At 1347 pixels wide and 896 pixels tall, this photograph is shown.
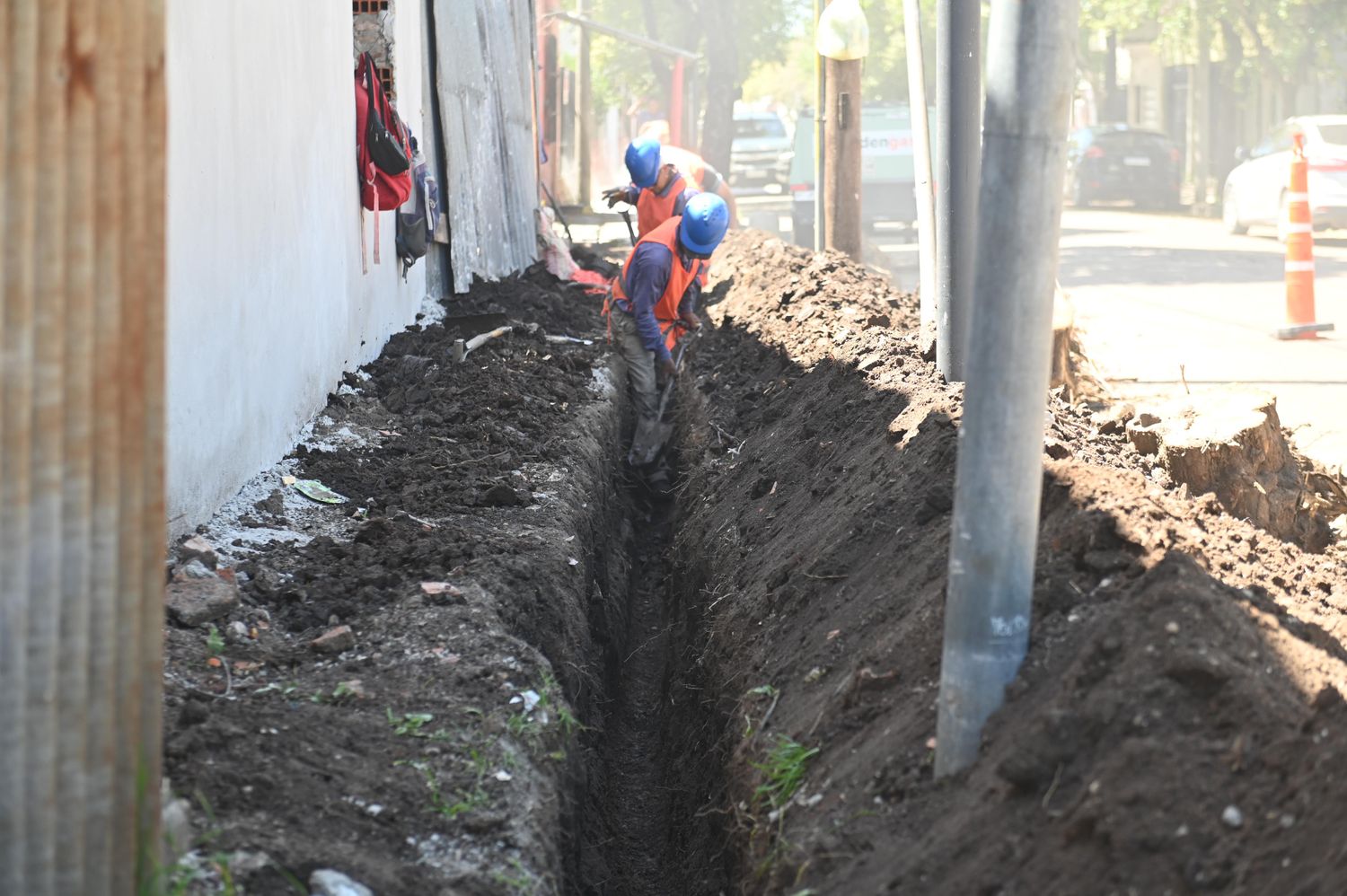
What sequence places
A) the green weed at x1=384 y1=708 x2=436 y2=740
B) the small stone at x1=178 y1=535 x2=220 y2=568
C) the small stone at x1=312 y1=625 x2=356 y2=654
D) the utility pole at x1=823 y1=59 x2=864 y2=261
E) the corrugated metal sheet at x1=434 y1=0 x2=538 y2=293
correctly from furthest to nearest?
the utility pole at x1=823 y1=59 x2=864 y2=261, the corrugated metal sheet at x1=434 y1=0 x2=538 y2=293, the small stone at x1=178 y1=535 x2=220 y2=568, the small stone at x1=312 y1=625 x2=356 y2=654, the green weed at x1=384 y1=708 x2=436 y2=740

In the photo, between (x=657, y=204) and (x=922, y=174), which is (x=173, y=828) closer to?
(x=922, y=174)

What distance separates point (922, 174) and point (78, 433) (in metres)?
5.42

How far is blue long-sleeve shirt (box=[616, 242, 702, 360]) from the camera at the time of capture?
842cm

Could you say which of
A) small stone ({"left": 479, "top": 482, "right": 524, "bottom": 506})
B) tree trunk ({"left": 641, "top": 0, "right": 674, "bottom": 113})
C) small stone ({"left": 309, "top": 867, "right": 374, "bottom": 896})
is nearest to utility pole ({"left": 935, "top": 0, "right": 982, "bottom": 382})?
small stone ({"left": 479, "top": 482, "right": 524, "bottom": 506})

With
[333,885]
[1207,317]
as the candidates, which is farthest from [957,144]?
[1207,317]

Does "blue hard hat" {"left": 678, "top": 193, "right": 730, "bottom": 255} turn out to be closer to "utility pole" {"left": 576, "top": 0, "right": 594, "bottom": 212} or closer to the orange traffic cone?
the orange traffic cone

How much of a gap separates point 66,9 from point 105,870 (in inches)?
58.4

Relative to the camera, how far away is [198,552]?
5121mm

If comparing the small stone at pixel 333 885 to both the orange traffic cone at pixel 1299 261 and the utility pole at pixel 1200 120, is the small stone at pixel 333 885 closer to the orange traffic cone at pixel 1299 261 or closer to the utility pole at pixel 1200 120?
the orange traffic cone at pixel 1299 261

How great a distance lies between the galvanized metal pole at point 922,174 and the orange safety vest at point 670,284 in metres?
1.58

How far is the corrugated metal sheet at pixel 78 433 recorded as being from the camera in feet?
7.97

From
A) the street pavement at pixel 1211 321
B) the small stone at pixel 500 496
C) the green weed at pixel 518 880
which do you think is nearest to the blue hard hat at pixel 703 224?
the small stone at pixel 500 496

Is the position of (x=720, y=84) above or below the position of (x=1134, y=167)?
above

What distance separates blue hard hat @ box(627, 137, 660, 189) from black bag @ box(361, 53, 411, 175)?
2.15m
